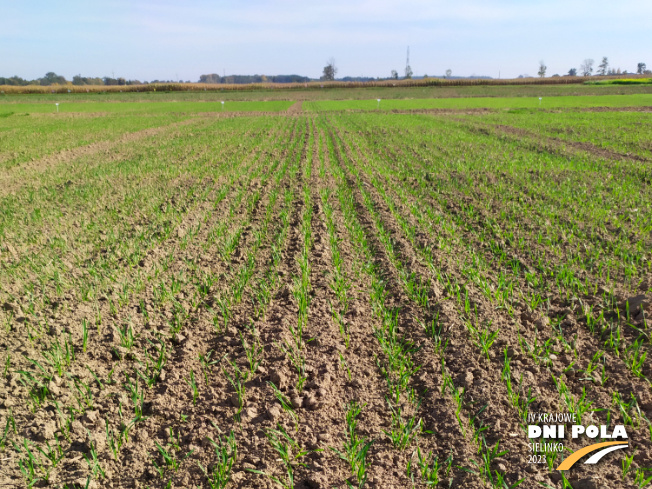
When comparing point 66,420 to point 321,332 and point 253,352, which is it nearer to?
point 253,352

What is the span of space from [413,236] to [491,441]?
14.5 feet

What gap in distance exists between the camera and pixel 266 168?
1341 centimetres

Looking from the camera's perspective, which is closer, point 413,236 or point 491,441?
point 491,441

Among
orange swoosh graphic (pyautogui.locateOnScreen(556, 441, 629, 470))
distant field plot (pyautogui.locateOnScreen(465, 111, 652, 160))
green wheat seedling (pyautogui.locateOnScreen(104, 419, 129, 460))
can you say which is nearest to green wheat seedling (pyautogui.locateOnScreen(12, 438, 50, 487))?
green wheat seedling (pyautogui.locateOnScreen(104, 419, 129, 460))

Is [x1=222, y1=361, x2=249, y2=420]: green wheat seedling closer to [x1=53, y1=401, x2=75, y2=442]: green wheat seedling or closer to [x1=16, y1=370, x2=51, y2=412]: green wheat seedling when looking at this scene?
[x1=53, y1=401, x2=75, y2=442]: green wheat seedling

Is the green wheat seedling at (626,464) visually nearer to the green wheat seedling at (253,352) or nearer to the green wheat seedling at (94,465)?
the green wheat seedling at (253,352)

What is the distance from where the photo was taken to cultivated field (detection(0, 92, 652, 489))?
3043mm

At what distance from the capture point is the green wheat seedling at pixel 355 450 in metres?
2.86

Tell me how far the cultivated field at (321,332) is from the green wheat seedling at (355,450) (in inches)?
1.0

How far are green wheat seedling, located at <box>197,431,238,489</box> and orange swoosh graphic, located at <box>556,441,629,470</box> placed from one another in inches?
93.3

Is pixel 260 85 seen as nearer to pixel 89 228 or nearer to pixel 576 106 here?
pixel 576 106

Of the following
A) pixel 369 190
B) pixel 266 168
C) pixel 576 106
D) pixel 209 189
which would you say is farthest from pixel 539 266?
pixel 576 106

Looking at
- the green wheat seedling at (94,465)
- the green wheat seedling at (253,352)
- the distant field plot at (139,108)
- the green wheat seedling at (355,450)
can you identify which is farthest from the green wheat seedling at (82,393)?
the distant field plot at (139,108)

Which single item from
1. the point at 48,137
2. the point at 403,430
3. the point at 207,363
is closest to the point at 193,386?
the point at 207,363
